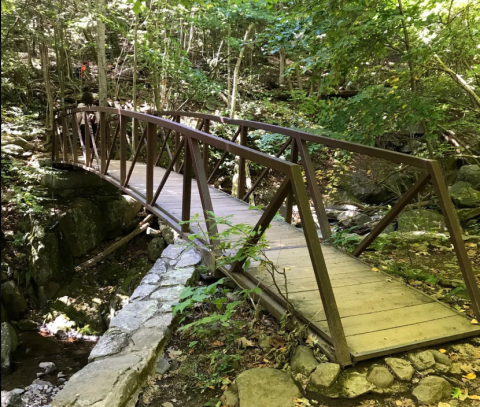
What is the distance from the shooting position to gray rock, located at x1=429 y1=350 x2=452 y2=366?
7.12 ft

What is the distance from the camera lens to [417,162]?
9.12ft

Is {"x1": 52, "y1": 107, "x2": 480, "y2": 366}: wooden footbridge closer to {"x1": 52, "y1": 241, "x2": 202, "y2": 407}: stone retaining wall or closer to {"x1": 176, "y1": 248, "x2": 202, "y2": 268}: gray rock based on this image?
{"x1": 176, "y1": 248, "x2": 202, "y2": 268}: gray rock

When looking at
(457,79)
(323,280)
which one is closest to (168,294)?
(323,280)

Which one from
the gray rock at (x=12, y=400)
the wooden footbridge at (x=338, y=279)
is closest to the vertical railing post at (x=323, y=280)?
the wooden footbridge at (x=338, y=279)

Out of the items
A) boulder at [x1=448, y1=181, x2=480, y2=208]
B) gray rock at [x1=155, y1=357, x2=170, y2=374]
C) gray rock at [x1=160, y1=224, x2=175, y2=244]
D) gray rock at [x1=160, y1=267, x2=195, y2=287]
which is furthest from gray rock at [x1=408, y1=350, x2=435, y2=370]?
boulder at [x1=448, y1=181, x2=480, y2=208]

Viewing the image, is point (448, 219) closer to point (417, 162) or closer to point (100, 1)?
point (417, 162)

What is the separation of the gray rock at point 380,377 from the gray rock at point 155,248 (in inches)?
231

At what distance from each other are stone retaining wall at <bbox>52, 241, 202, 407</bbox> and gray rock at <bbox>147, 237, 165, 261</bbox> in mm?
3654

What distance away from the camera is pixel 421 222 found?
18.5ft

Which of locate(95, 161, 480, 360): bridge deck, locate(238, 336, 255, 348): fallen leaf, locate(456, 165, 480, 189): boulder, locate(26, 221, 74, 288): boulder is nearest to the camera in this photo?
locate(95, 161, 480, 360): bridge deck

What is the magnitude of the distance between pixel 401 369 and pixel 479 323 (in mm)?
810

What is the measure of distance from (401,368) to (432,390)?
0.60 ft

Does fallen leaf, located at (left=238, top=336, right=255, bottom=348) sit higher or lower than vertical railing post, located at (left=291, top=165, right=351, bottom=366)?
lower

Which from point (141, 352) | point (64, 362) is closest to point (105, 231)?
point (64, 362)
